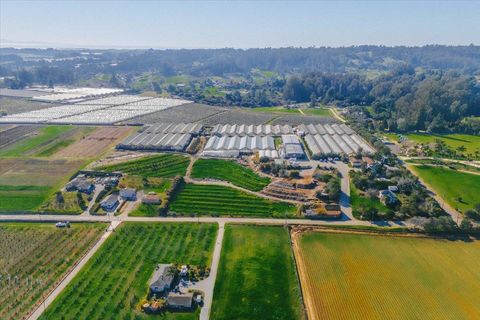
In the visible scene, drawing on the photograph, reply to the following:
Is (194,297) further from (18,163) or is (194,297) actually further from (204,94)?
(204,94)

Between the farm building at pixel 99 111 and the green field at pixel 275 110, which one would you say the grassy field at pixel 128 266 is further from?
the green field at pixel 275 110

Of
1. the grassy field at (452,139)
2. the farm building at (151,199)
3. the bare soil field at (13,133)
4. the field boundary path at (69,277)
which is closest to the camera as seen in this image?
the field boundary path at (69,277)

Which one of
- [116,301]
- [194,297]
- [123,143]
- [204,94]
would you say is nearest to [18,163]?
[123,143]

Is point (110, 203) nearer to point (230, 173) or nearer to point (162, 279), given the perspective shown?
point (162, 279)

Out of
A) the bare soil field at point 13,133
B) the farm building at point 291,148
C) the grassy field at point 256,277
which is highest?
the farm building at point 291,148

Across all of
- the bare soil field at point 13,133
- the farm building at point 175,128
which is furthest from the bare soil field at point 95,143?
the bare soil field at point 13,133

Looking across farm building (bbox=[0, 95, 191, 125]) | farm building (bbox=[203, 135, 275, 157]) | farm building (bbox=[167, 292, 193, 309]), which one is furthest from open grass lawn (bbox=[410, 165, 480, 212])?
farm building (bbox=[0, 95, 191, 125])

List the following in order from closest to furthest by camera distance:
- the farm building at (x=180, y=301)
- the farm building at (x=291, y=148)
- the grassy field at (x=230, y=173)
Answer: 1. the farm building at (x=180, y=301)
2. the grassy field at (x=230, y=173)
3. the farm building at (x=291, y=148)
